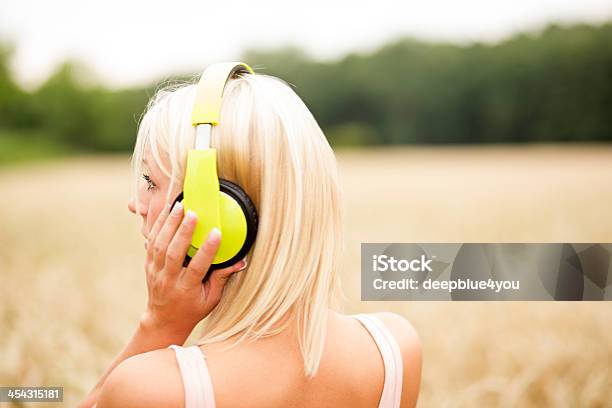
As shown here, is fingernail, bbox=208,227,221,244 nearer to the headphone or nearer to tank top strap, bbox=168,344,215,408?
the headphone

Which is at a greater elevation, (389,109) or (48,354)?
(389,109)

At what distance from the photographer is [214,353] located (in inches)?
26.3

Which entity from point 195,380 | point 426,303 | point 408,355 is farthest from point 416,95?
point 195,380

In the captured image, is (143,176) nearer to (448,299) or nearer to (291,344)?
(291,344)

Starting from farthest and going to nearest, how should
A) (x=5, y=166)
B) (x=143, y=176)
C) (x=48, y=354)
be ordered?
(x=5, y=166), (x=48, y=354), (x=143, y=176)

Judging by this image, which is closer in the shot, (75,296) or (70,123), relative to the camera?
(75,296)

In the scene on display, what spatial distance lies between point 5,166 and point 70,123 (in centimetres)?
37

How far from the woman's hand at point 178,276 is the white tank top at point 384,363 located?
3.1 inches

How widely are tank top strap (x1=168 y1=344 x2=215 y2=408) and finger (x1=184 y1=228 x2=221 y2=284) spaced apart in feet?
Result: 0.31

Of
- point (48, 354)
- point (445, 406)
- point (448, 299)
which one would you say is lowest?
point (445, 406)

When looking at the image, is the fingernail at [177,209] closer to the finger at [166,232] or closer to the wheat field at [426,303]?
the finger at [166,232]

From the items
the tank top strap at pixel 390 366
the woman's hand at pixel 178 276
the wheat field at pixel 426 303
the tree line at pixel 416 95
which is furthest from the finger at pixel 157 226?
the tree line at pixel 416 95

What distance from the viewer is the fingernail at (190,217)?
660 mm

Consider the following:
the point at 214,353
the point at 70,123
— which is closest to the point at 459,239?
the point at 214,353
